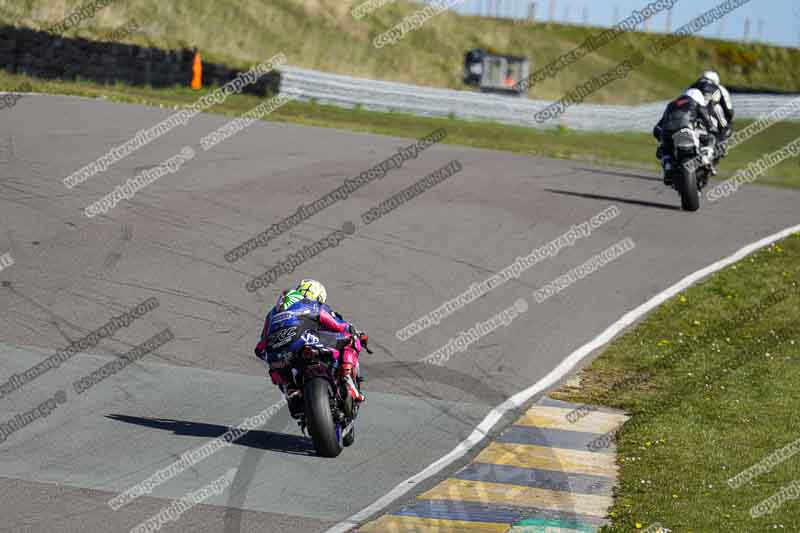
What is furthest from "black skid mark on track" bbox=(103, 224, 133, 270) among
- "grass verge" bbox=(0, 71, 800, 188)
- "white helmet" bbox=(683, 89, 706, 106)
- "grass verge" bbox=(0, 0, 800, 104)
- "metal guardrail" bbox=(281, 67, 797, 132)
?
"metal guardrail" bbox=(281, 67, 797, 132)

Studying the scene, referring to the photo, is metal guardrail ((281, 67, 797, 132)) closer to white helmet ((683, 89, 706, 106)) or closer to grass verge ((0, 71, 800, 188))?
grass verge ((0, 71, 800, 188))

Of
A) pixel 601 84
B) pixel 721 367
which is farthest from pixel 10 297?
pixel 601 84

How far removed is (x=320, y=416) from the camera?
979cm

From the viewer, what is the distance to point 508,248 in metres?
18.2

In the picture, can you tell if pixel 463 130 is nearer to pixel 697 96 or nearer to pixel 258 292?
pixel 697 96

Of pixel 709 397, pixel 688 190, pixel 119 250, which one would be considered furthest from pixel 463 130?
pixel 709 397

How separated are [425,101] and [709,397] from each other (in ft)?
82.4

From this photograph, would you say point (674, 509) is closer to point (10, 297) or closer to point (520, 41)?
point (10, 297)

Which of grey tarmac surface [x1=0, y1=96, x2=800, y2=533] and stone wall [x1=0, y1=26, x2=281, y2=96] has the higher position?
grey tarmac surface [x1=0, y1=96, x2=800, y2=533]

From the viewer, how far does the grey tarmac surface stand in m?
9.69

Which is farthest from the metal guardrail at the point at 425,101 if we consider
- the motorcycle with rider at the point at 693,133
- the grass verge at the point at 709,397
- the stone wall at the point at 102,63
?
the grass verge at the point at 709,397

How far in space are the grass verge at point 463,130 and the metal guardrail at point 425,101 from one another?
1.54ft

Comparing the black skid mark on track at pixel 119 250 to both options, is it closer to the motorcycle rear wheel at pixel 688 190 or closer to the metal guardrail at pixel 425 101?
the motorcycle rear wheel at pixel 688 190

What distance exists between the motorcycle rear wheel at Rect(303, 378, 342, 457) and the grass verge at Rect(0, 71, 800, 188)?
18.7 metres
